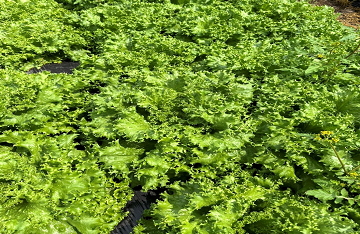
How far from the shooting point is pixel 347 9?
31.2 feet

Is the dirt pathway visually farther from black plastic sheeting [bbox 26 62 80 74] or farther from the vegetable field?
black plastic sheeting [bbox 26 62 80 74]

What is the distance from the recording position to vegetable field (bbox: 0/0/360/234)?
313 centimetres

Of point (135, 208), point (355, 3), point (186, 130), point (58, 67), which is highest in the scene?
point (355, 3)

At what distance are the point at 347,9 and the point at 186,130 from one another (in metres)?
8.65

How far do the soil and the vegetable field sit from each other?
9.88ft

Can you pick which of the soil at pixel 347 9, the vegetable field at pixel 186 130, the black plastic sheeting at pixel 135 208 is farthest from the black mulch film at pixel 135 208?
the soil at pixel 347 9

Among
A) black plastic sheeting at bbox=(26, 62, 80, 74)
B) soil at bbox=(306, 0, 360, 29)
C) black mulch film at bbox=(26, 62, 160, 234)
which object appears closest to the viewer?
black mulch film at bbox=(26, 62, 160, 234)

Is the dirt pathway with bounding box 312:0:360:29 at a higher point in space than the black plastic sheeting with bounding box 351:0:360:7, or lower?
lower

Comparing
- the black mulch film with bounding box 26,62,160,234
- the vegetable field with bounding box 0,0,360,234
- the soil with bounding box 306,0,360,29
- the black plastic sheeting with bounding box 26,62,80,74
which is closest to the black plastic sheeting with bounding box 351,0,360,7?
the soil with bounding box 306,0,360,29

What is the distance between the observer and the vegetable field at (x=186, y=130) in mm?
3133

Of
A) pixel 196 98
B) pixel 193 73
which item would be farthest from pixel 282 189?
pixel 193 73

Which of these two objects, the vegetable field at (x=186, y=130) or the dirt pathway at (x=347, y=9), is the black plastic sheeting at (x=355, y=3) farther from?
the vegetable field at (x=186, y=130)

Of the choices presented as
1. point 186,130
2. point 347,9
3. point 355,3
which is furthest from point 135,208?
point 355,3

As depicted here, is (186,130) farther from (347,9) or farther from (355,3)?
(355,3)
